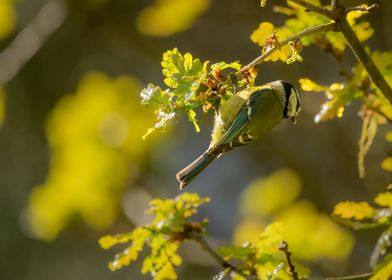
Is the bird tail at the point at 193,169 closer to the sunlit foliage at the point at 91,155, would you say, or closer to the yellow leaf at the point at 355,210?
the yellow leaf at the point at 355,210

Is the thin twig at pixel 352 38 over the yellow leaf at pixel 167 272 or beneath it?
over

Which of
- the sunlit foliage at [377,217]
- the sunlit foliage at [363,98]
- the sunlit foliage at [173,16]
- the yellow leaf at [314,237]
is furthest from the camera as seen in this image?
the sunlit foliage at [173,16]

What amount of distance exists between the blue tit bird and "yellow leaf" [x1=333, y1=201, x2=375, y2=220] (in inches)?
12.8

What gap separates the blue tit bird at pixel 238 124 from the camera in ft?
5.30

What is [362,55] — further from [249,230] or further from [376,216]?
[249,230]

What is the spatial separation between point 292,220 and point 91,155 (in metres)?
0.94

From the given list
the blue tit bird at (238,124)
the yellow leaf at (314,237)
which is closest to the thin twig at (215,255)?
the blue tit bird at (238,124)

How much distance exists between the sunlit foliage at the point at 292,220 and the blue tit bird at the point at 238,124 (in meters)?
0.47

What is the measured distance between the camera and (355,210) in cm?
138

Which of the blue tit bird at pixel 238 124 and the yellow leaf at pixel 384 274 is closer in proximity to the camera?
the yellow leaf at pixel 384 274

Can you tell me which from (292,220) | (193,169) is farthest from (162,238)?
(292,220)

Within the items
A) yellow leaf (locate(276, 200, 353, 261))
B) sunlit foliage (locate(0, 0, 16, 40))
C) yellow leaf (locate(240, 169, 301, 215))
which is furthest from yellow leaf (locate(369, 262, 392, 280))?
sunlit foliage (locate(0, 0, 16, 40))

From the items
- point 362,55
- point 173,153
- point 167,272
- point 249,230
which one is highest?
point 362,55

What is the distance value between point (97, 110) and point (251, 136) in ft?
5.85
